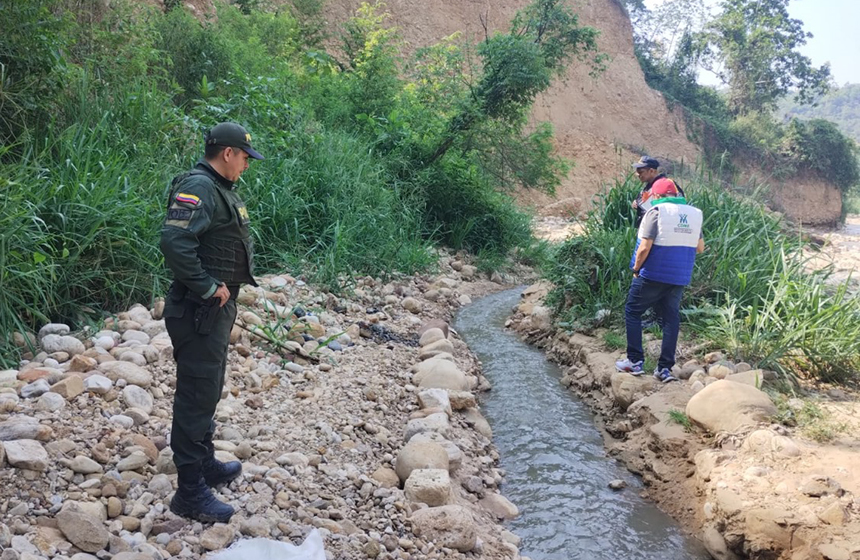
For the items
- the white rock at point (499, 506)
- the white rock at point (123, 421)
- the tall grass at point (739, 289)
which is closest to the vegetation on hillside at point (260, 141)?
the white rock at point (123, 421)

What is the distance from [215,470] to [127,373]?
3.26 ft

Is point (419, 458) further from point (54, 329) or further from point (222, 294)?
point (54, 329)

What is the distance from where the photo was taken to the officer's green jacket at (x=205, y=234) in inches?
93.8

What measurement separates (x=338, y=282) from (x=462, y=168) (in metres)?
5.07

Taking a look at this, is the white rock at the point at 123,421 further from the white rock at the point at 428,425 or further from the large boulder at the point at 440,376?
the large boulder at the point at 440,376

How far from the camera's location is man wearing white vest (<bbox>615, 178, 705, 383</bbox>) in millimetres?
4703

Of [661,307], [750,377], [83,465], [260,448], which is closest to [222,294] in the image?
[83,465]

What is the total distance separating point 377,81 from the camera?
11117 mm

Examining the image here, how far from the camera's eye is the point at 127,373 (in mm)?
3379

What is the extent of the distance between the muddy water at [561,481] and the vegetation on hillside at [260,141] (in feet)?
7.72

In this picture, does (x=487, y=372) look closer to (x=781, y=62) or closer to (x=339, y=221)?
(x=339, y=221)

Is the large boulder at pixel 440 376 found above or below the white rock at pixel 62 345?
below

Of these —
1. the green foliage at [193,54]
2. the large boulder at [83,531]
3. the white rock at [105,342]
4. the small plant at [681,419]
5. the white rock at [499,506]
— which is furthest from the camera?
the green foliage at [193,54]

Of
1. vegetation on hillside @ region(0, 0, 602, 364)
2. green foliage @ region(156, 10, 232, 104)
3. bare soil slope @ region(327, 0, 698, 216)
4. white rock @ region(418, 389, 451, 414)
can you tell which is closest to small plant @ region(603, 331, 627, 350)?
white rock @ region(418, 389, 451, 414)
